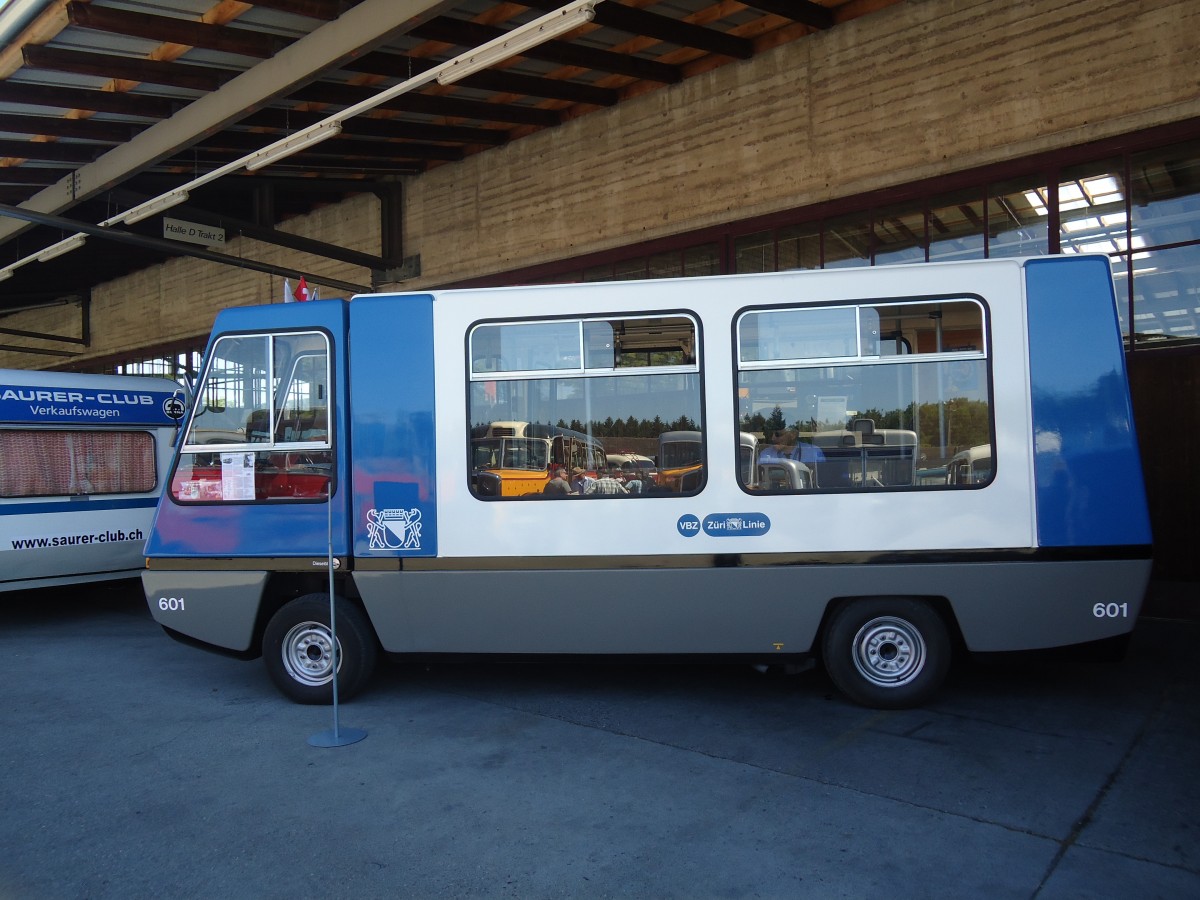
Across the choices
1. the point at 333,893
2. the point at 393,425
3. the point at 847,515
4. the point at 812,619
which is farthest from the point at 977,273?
the point at 333,893

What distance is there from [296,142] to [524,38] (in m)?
3.36

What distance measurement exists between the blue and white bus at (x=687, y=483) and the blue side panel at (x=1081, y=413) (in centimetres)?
2

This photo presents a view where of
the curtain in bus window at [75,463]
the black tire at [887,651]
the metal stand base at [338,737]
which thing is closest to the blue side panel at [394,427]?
the metal stand base at [338,737]

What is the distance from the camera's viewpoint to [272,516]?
578 cm

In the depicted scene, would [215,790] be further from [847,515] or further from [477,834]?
[847,515]

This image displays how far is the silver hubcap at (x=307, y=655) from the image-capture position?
5.91 metres

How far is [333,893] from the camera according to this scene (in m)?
3.47

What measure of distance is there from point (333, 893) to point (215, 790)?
139cm

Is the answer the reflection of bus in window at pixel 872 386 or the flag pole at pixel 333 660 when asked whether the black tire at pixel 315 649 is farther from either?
the reflection of bus in window at pixel 872 386

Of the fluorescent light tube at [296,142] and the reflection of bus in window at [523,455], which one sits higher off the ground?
the fluorescent light tube at [296,142]

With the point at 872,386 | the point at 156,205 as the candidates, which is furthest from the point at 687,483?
the point at 156,205

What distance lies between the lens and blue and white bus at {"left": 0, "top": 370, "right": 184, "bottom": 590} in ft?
29.0

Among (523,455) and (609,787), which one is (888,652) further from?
(523,455)

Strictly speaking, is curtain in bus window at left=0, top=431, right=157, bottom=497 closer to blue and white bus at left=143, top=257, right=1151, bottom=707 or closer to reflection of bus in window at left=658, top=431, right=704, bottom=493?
blue and white bus at left=143, top=257, right=1151, bottom=707
